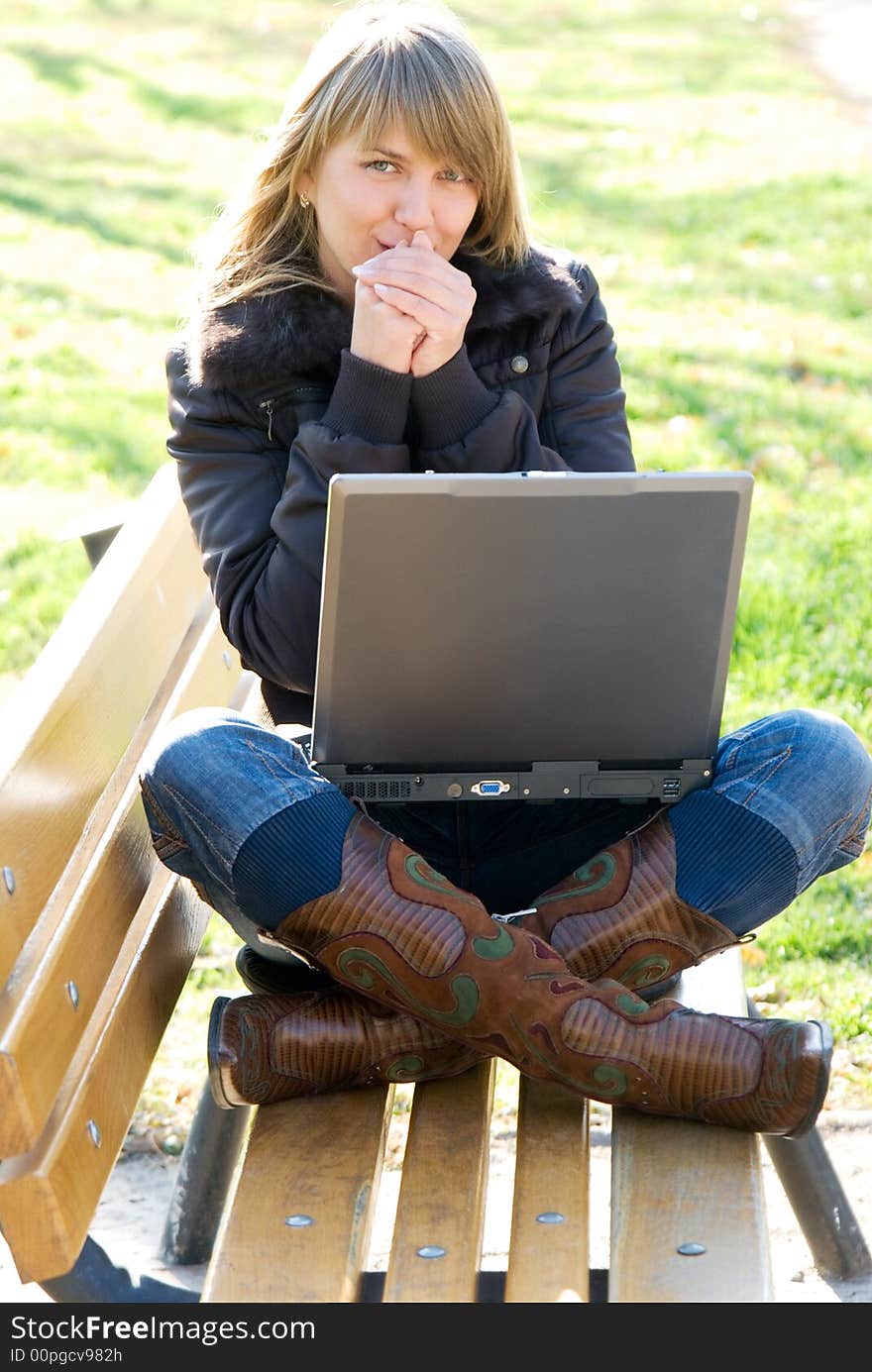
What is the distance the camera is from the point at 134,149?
8.97 meters

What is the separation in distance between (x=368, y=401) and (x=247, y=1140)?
997 millimetres

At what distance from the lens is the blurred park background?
4.11 m

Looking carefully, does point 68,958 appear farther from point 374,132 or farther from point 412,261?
point 374,132

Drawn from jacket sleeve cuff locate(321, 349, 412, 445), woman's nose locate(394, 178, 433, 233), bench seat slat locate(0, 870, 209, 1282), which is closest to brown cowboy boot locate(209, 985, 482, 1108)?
bench seat slat locate(0, 870, 209, 1282)

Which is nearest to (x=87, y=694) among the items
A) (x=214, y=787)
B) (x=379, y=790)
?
(x=214, y=787)

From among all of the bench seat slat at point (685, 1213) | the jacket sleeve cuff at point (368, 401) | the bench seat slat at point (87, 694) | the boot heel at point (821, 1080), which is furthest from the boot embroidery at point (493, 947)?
the jacket sleeve cuff at point (368, 401)

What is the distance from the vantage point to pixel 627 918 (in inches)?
89.0

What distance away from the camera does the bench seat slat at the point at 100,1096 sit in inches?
70.5

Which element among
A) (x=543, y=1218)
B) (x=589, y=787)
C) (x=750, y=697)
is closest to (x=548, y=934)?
(x=589, y=787)

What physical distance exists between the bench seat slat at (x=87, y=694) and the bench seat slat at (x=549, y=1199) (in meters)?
0.60

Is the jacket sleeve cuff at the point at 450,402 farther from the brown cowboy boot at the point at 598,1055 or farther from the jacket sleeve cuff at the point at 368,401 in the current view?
the brown cowboy boot at the point at 598,1055
